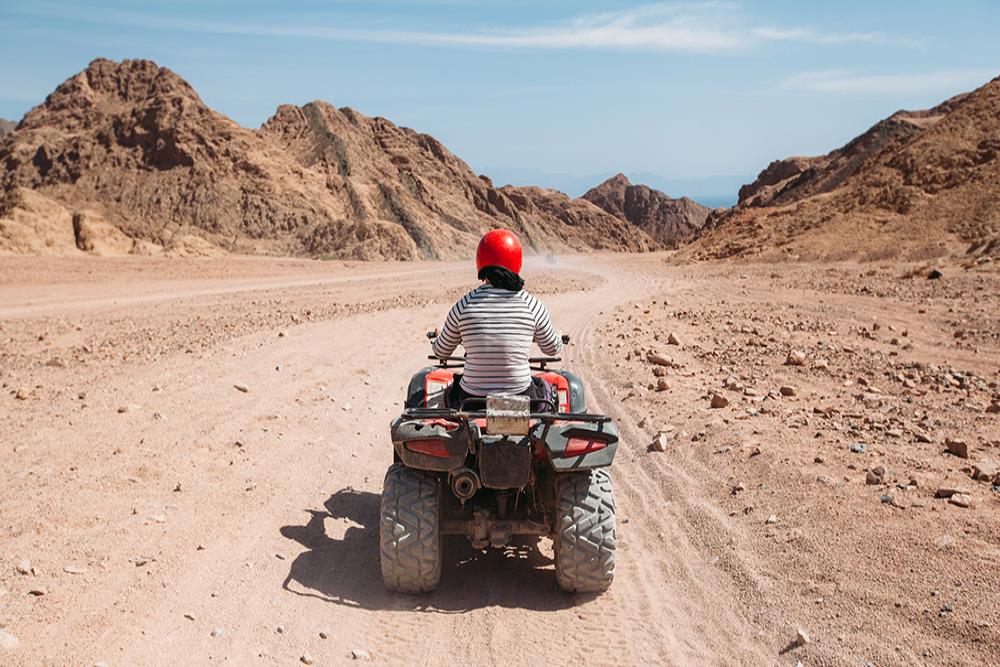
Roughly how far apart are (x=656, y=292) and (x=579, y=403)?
23.0 meters

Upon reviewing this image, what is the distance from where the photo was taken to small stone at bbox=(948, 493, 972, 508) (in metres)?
5.95

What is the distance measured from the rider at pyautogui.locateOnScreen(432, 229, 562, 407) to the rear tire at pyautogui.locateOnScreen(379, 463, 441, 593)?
716 mm

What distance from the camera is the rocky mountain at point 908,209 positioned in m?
37.4

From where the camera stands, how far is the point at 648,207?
520 ft

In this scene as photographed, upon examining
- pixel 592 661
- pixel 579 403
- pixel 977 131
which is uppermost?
pixel 977 131

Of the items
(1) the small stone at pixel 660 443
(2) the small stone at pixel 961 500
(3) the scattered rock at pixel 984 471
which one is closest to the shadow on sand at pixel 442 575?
(1) the small stone at pixel 660 443

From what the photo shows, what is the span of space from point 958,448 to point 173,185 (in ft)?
180

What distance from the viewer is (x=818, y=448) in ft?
25.0

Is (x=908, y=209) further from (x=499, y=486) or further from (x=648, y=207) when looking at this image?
(x=648, y=207)

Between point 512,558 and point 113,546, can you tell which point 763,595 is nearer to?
point 512,558

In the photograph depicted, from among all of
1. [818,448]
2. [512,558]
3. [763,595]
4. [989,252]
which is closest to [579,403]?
[512,558]

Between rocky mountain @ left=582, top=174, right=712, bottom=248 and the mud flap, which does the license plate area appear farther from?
rocky mountain @ left=582, top=174, right=712, bottom=248

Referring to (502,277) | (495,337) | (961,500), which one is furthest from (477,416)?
(961,500)

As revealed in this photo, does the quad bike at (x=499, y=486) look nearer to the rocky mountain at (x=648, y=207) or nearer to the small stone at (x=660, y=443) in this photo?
the small stone at (x=660, y=443)
